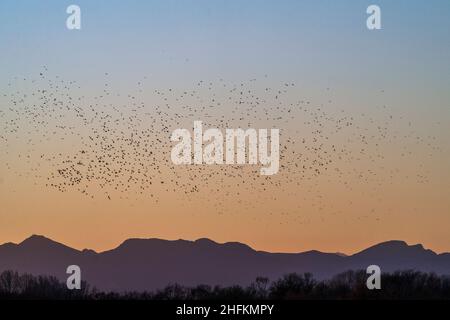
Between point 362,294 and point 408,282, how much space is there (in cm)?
145

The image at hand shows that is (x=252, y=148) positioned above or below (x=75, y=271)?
above

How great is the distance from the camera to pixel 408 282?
68.9 ft

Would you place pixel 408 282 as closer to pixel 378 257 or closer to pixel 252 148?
pixel 378 257
